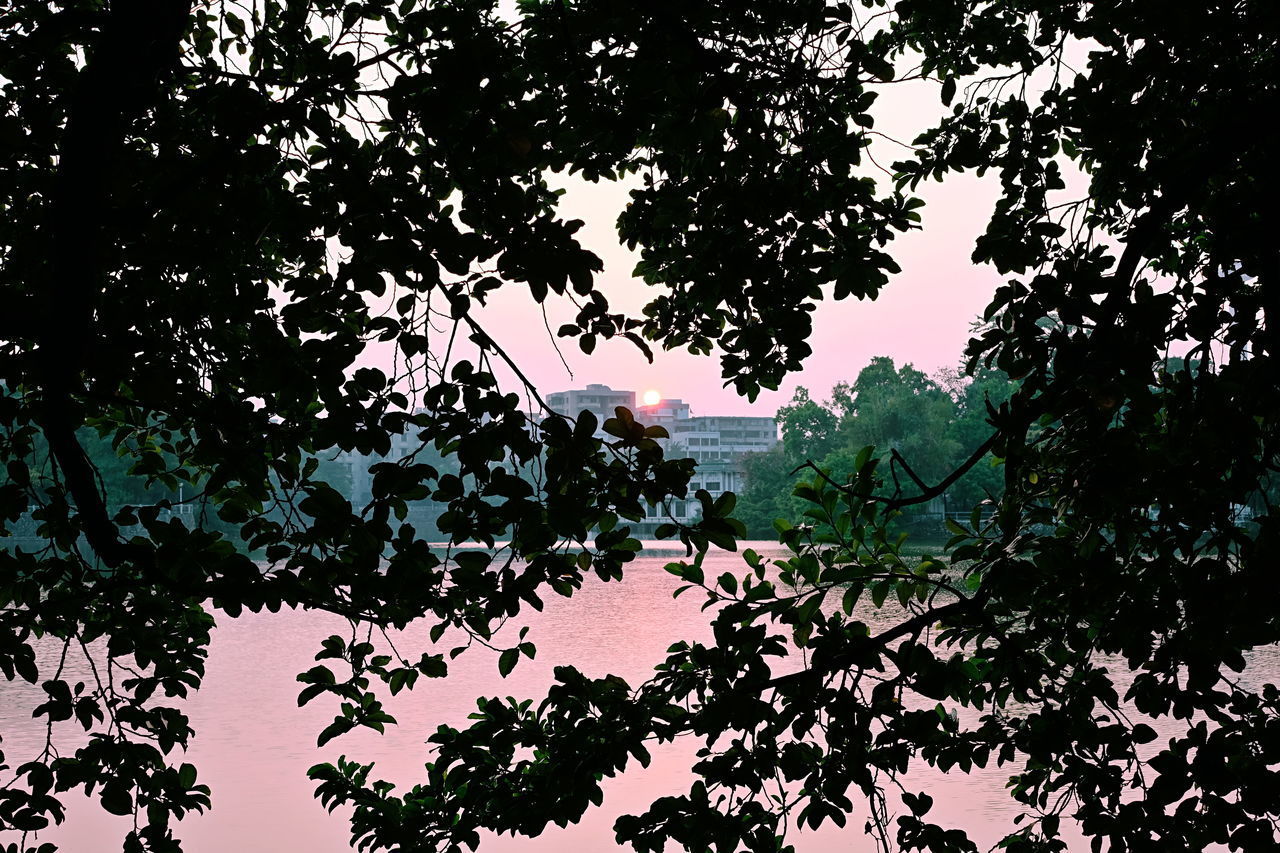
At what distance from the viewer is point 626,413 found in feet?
11.4

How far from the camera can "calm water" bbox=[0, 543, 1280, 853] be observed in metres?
11.3

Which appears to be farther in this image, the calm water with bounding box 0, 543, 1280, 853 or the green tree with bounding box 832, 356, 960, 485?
the green tree with bounding box 832, 356, 960, 485

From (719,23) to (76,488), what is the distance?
9.79 ft

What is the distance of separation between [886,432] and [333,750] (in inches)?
2278

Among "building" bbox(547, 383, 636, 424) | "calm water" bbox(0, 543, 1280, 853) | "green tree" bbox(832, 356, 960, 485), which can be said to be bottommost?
"calm water" bbox(0, 543, 1280, 853)

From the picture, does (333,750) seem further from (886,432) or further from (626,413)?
(886,432)

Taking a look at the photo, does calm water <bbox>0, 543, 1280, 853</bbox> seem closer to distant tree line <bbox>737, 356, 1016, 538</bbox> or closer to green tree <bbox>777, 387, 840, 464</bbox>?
distant tree line <bbox>737, 356, 1016, 538</bbox>

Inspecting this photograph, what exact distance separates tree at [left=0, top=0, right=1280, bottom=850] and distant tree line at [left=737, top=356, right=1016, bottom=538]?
5369 centimetres

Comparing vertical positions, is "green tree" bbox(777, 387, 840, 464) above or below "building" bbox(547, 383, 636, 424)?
below

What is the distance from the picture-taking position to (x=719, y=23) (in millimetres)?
4477

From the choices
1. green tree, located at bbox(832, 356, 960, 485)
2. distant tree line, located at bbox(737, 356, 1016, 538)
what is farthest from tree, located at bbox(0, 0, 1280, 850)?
green tree, located at bbox(832, 356, 960, 485)

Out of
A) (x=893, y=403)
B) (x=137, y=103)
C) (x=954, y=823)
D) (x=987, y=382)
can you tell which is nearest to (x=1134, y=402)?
(x=137, y=103)

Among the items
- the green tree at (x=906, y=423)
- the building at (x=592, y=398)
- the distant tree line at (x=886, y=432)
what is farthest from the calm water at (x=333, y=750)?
the building at (x=592, y=398)

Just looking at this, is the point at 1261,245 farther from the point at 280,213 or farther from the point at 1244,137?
the point at 280,213
